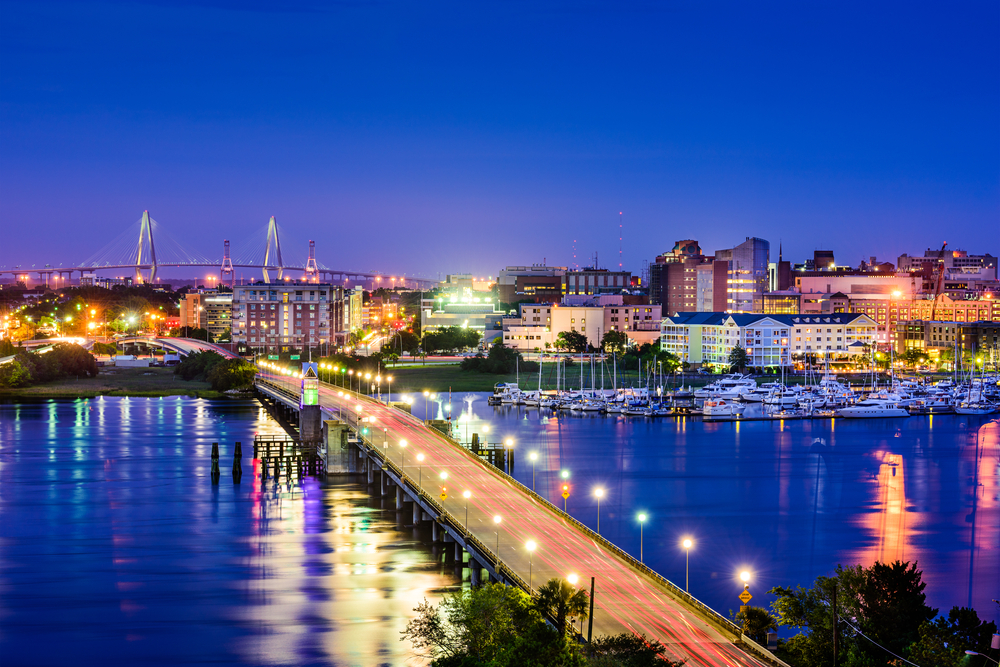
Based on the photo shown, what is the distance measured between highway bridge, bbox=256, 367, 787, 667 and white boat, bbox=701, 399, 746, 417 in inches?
503

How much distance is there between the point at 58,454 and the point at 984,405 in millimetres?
27310

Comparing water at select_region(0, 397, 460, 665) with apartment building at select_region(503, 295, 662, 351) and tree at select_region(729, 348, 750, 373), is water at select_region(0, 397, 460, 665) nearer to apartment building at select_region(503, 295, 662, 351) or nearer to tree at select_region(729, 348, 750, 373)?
tree at select_region(729, 348, 750, 373)

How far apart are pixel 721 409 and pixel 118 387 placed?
880 inches

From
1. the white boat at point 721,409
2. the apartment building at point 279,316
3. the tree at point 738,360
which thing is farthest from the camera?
the apartment building at point 279,316

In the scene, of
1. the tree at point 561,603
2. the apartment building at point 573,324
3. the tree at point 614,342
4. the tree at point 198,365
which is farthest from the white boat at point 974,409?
the tree at point 561,603

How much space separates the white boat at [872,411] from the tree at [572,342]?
1916 centimetres

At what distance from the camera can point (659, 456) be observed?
23078 millimetres

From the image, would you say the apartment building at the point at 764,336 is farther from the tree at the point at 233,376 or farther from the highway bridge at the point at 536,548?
the highway bridge at the point at 536,548

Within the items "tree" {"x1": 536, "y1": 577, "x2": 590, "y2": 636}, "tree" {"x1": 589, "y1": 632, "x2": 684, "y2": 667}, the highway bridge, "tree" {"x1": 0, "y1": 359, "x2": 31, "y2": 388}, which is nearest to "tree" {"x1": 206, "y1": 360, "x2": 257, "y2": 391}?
"tree" {"x1": 0, "y1": 359, "x2": 31, "y2": 388}

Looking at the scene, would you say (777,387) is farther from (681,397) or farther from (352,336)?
(352,336)

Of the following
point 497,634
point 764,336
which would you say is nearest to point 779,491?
point 497,634

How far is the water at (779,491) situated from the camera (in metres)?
13.5

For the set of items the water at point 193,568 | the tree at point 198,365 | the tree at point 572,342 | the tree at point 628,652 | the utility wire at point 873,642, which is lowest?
the water at point 193,568

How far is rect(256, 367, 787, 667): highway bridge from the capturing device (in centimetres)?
874
